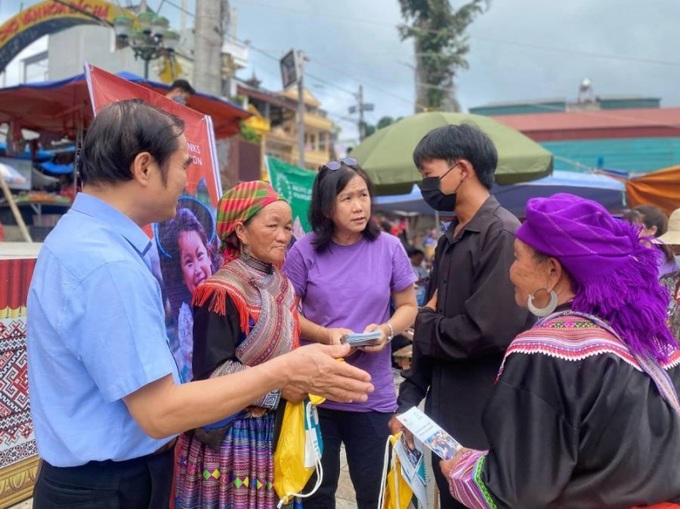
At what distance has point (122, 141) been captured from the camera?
132 cm

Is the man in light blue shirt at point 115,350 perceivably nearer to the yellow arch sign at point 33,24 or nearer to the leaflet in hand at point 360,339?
the leaflet in hand at point 360,339

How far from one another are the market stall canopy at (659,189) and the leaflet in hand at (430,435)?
22.0 feet

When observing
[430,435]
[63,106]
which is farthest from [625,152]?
[430,435]

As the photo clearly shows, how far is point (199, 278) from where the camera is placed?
2.66m

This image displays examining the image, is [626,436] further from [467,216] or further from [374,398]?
[374,398]

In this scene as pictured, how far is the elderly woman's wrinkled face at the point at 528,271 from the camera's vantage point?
1.47 metres

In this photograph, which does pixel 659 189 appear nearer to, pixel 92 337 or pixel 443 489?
pixel 443 489

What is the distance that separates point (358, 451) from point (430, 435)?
2.92 ft

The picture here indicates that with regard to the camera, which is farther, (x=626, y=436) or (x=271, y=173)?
(x=271, y=173)

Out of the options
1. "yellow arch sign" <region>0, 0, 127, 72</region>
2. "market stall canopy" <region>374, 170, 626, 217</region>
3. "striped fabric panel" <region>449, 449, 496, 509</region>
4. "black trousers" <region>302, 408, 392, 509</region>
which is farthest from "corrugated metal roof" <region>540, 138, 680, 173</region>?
"striped fabric panel" <region>449, 449, 496, 509</region>

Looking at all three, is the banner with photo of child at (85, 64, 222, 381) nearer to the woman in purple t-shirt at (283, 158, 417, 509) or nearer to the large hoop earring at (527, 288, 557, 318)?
the woman in purple t-shirt at (283, 158, 417, 509)

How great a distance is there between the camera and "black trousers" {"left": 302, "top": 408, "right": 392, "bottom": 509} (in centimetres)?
242

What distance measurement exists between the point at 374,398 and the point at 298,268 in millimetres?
704

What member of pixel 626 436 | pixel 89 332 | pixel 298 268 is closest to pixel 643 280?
pixel 626 436
